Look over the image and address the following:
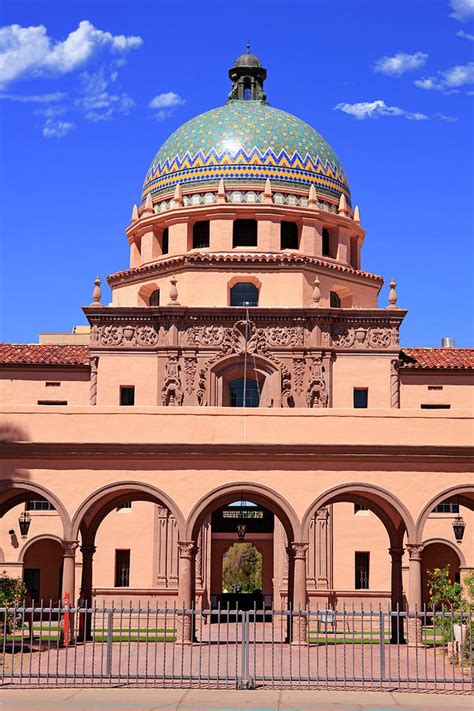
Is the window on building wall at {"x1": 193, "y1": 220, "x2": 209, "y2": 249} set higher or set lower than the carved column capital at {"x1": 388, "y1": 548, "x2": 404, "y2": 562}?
higher

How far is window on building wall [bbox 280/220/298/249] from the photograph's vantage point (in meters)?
44.8

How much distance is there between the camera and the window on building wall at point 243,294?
42.5 meters

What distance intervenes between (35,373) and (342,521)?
13596mm

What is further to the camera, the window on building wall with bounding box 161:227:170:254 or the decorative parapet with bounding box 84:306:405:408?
the window on building wall with bounding box 161:227:170:254

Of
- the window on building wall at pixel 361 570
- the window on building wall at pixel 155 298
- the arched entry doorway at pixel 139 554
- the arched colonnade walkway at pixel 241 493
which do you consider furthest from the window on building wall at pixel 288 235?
the arched colonnade walkway at pixel 241 493

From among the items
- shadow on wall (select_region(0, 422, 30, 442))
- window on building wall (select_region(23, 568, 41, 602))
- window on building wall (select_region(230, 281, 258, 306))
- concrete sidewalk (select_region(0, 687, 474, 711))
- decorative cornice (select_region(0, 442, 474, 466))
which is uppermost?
window on building wall (select_region(230, 281, 258, 306))

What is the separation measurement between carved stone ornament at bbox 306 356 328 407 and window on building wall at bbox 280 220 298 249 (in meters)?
7.38

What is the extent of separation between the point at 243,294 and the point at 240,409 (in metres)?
14.0

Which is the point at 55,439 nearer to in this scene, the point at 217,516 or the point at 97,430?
the point at 97,430

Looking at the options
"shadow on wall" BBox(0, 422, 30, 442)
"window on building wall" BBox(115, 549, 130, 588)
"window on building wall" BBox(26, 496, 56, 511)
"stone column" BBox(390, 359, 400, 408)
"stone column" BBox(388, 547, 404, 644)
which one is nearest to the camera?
"shadow on wall" BBox(0, 422, 30, 442)

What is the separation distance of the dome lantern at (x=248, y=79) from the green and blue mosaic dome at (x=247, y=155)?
9.40 feet

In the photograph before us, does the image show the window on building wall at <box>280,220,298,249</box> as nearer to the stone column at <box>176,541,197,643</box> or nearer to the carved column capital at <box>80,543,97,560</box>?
the carved column capital at <box>80,543,97,560</box>

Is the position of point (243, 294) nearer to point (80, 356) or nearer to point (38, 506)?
point (80, 356)

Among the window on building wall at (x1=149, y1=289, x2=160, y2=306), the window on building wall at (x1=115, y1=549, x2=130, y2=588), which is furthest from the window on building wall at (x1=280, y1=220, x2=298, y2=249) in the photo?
the window on building wall at (x1=115, y1=549, x2=130, y2=588)
